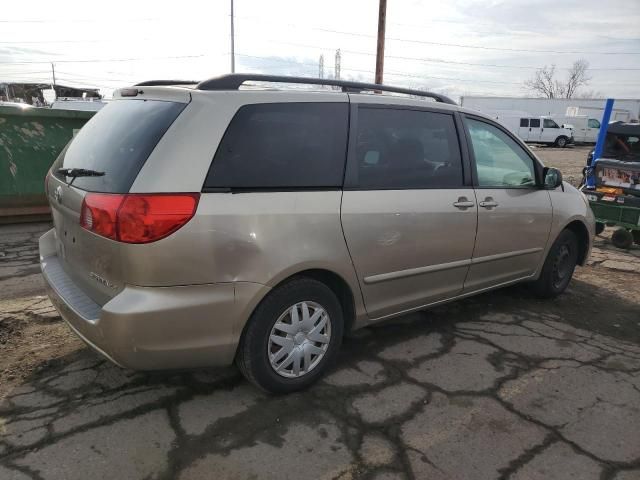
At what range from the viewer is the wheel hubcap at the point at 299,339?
2.80 m

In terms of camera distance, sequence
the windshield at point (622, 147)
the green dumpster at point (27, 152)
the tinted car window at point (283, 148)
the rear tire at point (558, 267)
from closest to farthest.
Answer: the tinted car window at point (283, 148)
the rear tire at point (558, 267)
the green dumpster at point (27, 152)
the windshield at point (622, 147)

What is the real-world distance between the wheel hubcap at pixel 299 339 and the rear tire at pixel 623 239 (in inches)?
231

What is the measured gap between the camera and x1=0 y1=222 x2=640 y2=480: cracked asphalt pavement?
236 cm

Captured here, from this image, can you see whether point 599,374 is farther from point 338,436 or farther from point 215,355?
point 215,355

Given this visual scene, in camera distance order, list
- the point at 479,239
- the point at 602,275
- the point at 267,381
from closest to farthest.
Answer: the point at 267,381 → the point at 479,239 → the point at 602,275

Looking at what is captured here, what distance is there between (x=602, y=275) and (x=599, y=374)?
111 inches

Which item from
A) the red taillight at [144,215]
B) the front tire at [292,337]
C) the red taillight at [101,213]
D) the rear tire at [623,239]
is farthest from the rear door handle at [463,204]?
the rear tire at [623,239]

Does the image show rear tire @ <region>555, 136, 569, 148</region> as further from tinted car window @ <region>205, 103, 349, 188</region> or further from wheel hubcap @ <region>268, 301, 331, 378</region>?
wheel hubcap @ <region>268, 301, 331, 378</region>

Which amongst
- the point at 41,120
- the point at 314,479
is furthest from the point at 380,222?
the point at 41,120

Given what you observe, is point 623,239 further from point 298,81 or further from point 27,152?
point 27,152

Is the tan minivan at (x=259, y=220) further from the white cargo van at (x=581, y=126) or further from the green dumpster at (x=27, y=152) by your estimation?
the white cargo van at (x=581, y=126)

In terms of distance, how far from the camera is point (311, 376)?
2990 millimetres

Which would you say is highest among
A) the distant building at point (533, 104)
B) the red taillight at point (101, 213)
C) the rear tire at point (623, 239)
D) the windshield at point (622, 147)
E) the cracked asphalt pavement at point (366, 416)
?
the distant building at point (533, 104)

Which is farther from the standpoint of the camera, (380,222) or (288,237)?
(380,222)
